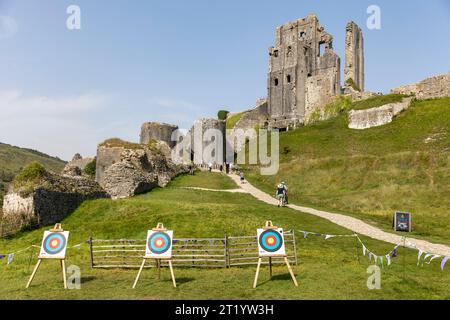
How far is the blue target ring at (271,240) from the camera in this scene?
14148 millimetres

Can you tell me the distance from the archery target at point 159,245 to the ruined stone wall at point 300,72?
7158cm

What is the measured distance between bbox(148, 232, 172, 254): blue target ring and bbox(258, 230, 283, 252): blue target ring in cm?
320

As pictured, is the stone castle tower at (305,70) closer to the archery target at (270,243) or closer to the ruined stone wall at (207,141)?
the ruined stone wall at (207,141)

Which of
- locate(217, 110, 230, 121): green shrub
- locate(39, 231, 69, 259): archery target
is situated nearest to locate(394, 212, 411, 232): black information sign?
locate(39, 231, 69, 259): archery target

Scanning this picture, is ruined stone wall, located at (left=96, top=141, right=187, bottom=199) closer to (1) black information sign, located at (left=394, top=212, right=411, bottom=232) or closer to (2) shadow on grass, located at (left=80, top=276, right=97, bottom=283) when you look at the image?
(2) shadow on grass, located at (left=80, top=276, right=97, bottom=283)

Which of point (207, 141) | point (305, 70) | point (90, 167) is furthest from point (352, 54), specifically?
point (90, 167)

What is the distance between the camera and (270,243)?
14.3 meters

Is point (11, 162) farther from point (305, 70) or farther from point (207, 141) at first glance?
point (207, 141)

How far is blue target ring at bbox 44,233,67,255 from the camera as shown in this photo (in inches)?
593

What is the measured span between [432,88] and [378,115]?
9773mm

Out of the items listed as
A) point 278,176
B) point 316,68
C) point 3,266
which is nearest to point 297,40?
point 316,68

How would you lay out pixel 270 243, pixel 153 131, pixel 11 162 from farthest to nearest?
pixel 11 162 < pixel 153 131 < pixel 270 243

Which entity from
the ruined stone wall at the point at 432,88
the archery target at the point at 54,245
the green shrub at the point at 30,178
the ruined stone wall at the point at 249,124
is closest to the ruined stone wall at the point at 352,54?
the ruined stone wall at the point at 249,124
